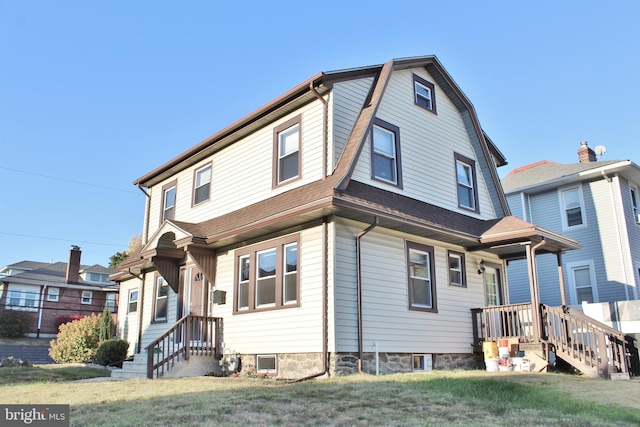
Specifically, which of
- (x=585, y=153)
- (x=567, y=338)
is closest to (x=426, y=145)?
(x=567, y=338)

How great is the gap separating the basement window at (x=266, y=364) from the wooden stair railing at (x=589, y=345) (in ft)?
19.7

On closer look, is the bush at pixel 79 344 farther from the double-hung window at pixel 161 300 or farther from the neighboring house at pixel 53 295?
the neighboring house at pixel 53 295

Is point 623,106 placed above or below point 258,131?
above

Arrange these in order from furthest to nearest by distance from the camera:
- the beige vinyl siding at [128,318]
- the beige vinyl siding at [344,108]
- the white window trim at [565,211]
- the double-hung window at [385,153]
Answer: the white window trim at [565,211] → the beige vinyl siding at [128,318] → the double-hung window at [385,153] → the beige vinyl siding at [344,108]

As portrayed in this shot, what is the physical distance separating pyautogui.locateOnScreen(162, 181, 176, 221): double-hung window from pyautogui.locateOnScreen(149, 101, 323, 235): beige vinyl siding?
15.0 inches

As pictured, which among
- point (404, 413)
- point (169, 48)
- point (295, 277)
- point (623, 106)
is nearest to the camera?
point (404, 413)

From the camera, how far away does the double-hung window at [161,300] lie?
1512cm

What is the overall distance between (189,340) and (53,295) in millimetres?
24609

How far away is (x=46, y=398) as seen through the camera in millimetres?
7945

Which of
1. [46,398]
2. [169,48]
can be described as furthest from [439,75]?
[46,398]

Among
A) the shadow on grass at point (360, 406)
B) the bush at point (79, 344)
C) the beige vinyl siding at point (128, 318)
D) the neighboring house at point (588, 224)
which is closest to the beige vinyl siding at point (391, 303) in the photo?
the shadow on grass at point (360, 406)

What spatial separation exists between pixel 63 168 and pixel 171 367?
70.2 feet

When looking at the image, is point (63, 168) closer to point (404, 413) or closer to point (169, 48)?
point (169, 48)

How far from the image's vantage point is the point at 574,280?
769 inches
